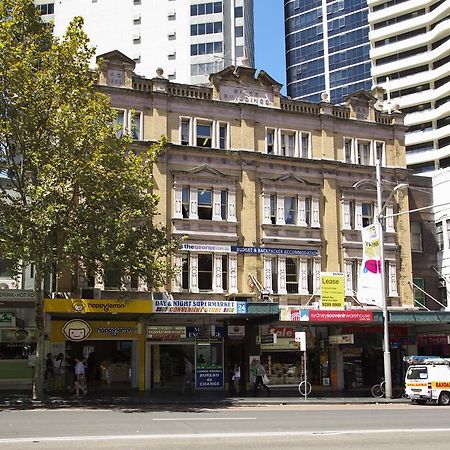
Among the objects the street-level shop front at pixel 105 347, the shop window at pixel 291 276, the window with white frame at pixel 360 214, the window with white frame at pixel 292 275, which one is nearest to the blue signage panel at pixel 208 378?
the street-level shop front at pixel 105 347

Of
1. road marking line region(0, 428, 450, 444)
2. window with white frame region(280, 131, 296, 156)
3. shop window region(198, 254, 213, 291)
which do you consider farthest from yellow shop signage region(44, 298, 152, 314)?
road marking line region(0, 428, 450, 444)

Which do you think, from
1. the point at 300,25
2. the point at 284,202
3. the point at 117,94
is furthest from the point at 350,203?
the point at 300,25

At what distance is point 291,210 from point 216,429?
1956 centimetres

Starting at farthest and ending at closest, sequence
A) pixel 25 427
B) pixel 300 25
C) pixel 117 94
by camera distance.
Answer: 1. pixel 300 25
2. pixel 117 94
3. pixel 25 427

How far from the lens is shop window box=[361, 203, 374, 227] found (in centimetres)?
3559

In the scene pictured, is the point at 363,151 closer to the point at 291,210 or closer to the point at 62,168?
the point at 291,210

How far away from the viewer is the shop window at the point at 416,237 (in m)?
37.3

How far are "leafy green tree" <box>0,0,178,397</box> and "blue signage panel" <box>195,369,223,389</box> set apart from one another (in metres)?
7.79

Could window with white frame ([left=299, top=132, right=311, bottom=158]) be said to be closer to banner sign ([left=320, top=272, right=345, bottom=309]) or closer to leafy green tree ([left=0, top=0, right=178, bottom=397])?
banner sign ([left=320, top=272, right=345, bottom=309])

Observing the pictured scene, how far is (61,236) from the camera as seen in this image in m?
24.1

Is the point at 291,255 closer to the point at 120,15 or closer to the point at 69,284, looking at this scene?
the point at 69,284

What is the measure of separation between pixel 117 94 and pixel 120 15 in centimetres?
4773

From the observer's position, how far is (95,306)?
27094 millimetres

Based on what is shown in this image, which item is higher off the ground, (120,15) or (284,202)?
(120,15)
